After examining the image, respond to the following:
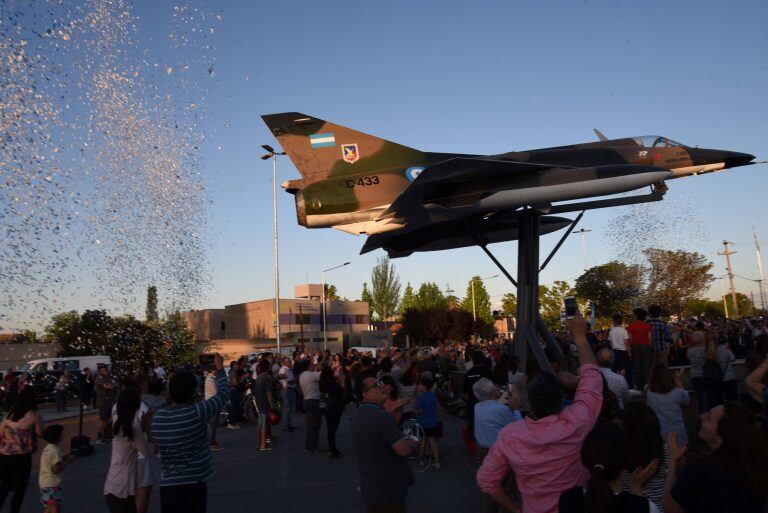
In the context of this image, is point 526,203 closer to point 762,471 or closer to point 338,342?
point 762,471

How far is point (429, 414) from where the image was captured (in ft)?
32.4

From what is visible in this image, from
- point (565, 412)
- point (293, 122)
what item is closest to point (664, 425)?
point (565, 412)

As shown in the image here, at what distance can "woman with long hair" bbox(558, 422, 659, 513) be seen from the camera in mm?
2574

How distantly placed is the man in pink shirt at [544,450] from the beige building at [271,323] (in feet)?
201

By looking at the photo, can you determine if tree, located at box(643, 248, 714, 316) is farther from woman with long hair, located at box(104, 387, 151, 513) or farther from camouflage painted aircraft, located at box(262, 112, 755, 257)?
woman with long hair, located at box(104, 387, 151, 513)

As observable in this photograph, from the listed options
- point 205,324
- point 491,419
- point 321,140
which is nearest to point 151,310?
point 205,324

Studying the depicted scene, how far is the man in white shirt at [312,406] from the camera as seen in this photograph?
39.9 feet

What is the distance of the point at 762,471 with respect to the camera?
2758 millimetres

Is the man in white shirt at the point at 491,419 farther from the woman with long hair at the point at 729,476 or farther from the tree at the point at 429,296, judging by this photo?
the tree at the point at 429,296

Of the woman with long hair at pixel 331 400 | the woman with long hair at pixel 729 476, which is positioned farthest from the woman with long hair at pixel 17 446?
the woman with long hair at pixel 729 476

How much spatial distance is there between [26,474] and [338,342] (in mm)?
63792

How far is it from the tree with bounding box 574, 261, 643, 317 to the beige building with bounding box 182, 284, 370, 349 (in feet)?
96.5

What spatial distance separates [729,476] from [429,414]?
7343 millimetres

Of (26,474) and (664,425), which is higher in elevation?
(664,425)
